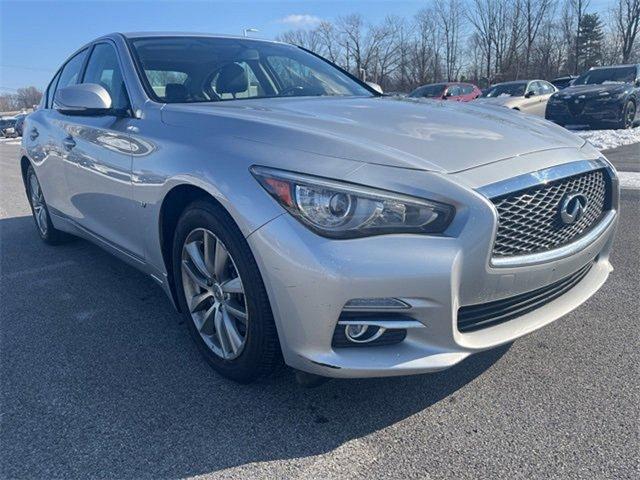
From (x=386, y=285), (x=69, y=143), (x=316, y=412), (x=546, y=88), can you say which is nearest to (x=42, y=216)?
(x=69, y=143)

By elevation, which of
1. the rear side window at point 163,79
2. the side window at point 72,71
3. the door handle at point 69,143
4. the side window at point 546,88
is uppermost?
the side window at point 72,71

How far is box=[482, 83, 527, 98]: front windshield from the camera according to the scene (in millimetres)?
15708

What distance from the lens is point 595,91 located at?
11898mm

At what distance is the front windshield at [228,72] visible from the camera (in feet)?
10.2

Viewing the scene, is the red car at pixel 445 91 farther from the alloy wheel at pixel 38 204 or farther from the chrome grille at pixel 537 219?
the chrome grille at pixel 537 219

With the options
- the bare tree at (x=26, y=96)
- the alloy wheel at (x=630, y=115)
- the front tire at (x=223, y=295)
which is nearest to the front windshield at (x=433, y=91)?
the alloy wheel at (x=630, y=115)

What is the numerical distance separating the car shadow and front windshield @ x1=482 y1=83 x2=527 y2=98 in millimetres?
14829

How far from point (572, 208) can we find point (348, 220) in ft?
3.29

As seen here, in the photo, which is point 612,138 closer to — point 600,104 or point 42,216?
point 600,104

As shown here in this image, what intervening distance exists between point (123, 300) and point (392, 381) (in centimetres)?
200

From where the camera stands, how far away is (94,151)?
326 cm

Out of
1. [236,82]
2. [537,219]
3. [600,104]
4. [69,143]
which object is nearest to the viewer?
[537,219]

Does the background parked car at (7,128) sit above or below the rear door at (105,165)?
below

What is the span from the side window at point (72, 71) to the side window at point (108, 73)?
0.76 feet
